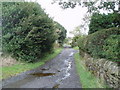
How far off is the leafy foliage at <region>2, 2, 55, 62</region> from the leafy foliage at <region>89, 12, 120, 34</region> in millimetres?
5215

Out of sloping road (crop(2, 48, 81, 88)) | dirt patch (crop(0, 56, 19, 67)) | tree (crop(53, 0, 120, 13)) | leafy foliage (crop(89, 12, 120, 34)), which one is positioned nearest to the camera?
tree (crop(53, 0, 120, 13))

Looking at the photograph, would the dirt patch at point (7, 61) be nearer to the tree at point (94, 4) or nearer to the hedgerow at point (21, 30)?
the hedgerow at point (21, 30)

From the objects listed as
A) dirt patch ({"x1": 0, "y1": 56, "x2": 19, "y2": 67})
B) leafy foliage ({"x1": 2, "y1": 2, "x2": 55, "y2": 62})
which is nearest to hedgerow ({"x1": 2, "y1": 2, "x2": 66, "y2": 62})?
leafy foliage ({"x1": 2, "y1": 2, "x2": 55, "y2": 62})

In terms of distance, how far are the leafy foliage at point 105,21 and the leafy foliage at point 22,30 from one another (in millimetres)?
5215

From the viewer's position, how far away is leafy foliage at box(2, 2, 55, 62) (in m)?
12.4

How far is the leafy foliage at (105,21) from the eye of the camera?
8.01 meters

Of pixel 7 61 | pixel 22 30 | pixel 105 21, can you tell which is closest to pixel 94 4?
pixel 105 21

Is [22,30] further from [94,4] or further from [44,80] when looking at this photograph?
[94,4]

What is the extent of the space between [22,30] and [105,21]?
761 cm

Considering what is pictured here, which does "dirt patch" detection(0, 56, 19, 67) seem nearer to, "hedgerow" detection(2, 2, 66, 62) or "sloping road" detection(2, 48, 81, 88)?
"hedgerow" detection(2, 2, 66, 62)

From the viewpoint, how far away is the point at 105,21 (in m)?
9.55

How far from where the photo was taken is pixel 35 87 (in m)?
6.58

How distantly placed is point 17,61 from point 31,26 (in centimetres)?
364

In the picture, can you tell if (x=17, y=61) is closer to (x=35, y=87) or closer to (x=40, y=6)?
(x=35, y=87)
